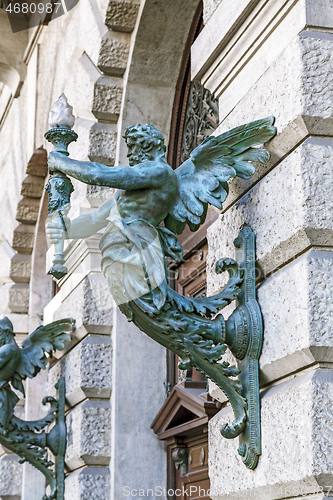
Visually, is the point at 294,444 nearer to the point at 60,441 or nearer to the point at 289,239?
the point at 289,239

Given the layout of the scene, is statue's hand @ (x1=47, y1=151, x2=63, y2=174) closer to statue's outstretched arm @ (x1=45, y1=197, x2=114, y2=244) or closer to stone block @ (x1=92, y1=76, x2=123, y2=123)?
statue's outstretched arm @ (x1=45, y1=197, x2=114, y2=244)

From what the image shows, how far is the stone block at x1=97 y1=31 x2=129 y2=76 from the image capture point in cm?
477

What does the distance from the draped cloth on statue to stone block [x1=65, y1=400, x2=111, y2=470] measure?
2042mm

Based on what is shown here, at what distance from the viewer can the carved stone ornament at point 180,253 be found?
240 cm

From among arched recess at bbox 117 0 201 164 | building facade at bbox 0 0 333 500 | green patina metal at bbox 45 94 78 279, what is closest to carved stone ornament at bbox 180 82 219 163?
building facade at bbox 0 0 333 500

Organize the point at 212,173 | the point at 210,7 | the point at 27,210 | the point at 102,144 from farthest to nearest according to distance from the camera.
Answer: the point at 27,210
the point at 102,144
the point at 210,7
the point at 212,173

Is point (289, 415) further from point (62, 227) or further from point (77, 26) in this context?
point (77, 26)

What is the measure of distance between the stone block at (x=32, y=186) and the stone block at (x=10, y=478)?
7.26ft

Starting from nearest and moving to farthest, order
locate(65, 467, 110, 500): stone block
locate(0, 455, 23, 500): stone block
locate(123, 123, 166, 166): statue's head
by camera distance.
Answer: locate(123, 123, 166, 166): statue's head → locate(65, 467, 110, 500): stone block → locate(0, 455, 23, 500): stone block

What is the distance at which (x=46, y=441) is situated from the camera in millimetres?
4664

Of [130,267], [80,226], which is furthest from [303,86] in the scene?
[80,226]

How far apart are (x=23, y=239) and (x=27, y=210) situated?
0.26 m

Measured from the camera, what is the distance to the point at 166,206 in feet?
8.42

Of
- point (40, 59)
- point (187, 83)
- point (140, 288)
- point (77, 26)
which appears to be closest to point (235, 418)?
point (140, 288)
